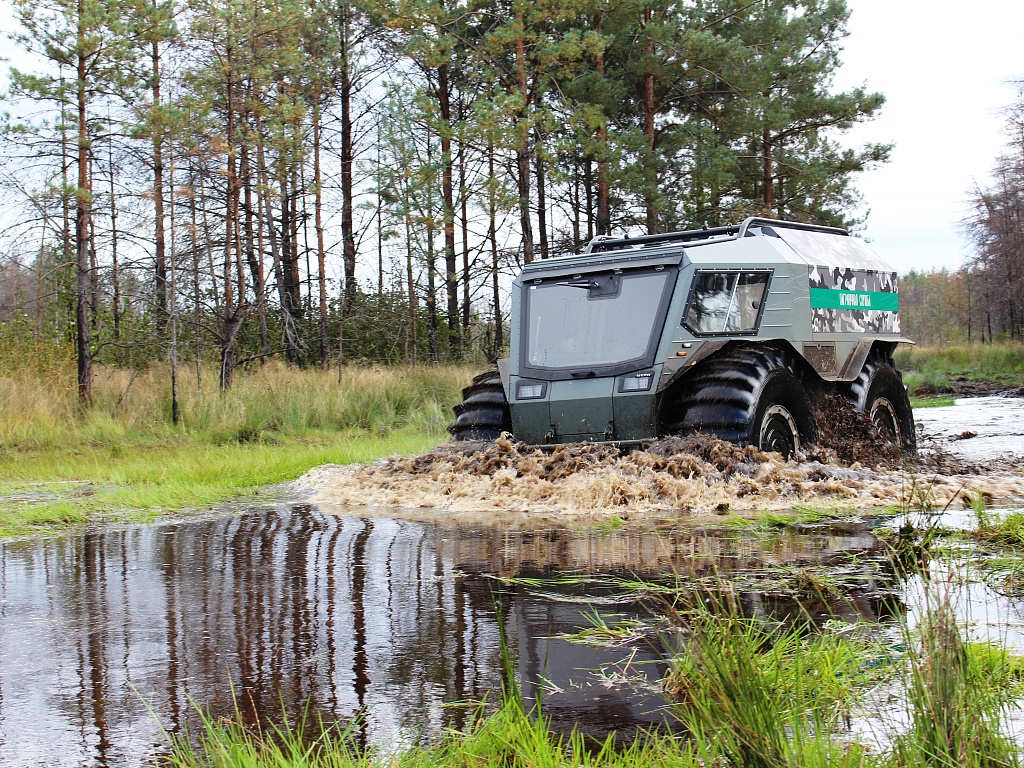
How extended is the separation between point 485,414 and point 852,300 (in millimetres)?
4687

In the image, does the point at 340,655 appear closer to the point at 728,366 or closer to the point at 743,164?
the point at 728,366

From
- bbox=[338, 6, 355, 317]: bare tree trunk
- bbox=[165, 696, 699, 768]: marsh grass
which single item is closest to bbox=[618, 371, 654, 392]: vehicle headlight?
bbox=[165, 696, 699, 768]: marsh grass

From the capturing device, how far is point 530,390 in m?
10.8

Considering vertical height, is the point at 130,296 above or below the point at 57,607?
above

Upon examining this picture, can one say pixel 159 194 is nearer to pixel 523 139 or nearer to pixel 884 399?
pixel 523 139

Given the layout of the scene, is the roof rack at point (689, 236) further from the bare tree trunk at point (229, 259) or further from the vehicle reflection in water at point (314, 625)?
the bare tree trunk at point (229, 259)

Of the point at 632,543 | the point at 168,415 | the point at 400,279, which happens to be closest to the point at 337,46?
the point at 400,279

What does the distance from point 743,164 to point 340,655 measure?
102ft

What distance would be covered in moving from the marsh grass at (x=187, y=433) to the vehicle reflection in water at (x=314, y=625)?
2.58 m

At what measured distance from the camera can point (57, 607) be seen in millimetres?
5434

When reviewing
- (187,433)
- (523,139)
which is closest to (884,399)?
(187,433)

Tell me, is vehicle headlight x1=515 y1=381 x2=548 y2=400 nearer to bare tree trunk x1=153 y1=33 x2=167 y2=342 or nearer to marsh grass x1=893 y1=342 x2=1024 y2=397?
bare tree trunk x1=153 y1=33 x2=167 y2=342

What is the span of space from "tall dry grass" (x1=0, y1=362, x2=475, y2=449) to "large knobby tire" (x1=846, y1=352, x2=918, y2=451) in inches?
280

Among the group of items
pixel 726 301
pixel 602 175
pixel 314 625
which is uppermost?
pixel 602 175
